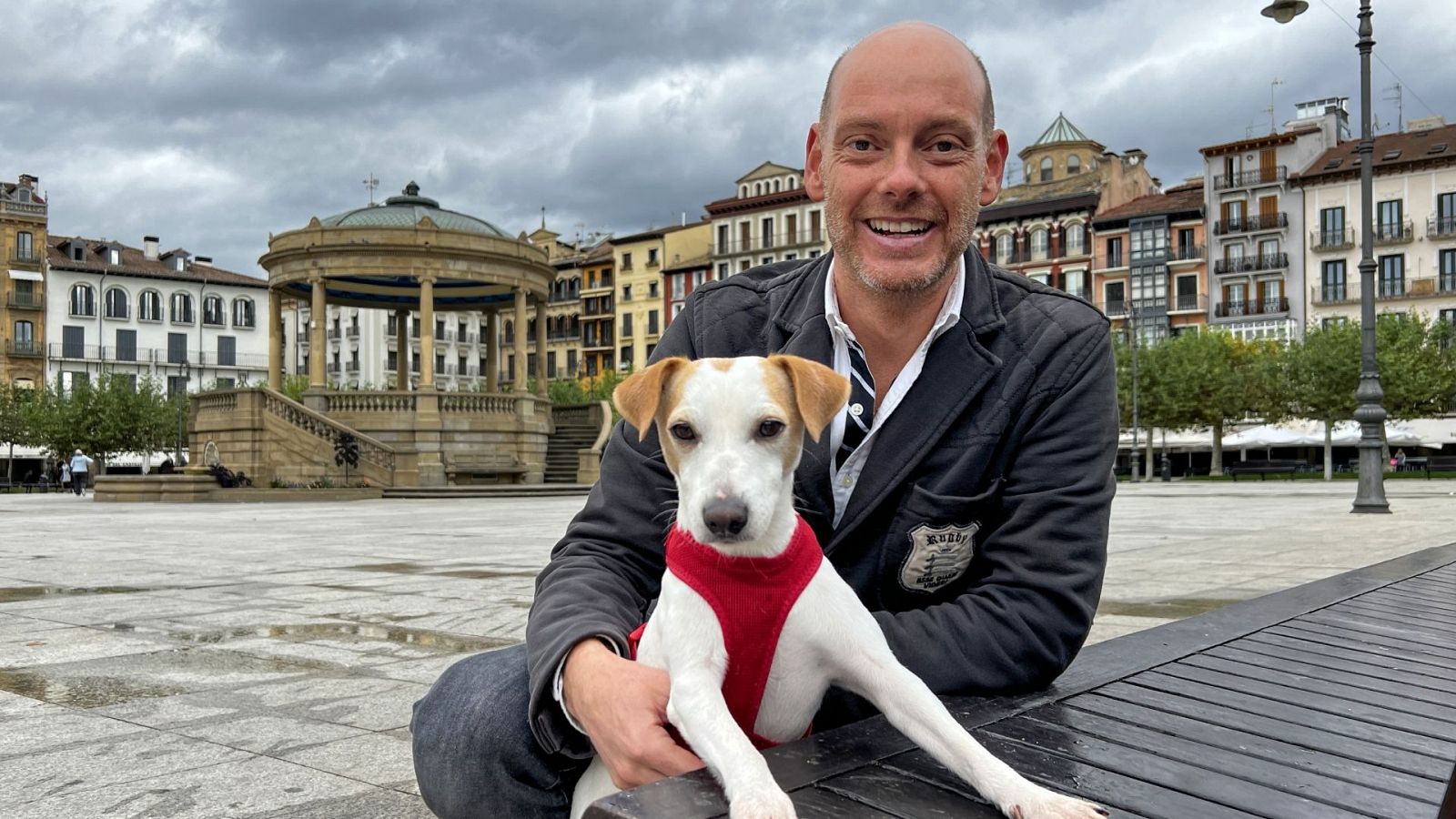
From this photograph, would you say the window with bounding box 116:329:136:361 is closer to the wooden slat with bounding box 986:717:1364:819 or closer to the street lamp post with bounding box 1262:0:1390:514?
the street lamp post with bounding box 1262:0:1390:514

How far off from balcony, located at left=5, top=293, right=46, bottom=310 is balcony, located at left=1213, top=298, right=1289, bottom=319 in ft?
247

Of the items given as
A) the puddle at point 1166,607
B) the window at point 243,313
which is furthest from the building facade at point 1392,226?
the window at point 243,313

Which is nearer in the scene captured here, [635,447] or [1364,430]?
[635,447]

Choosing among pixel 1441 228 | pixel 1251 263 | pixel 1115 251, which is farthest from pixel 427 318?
pixel 1441 228

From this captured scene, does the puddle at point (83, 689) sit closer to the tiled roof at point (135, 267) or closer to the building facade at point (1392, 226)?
the building facade at point (1392, 226)

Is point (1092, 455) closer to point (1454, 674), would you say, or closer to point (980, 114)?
point (980, 114)

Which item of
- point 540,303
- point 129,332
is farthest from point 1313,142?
point 129,332

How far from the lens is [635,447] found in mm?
2793

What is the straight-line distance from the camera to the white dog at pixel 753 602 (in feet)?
6.25

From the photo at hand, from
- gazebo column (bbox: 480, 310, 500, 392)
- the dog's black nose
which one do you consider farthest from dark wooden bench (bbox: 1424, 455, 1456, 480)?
the dog's black nose

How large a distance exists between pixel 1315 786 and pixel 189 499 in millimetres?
32597

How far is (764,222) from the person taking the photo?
81.8 metres

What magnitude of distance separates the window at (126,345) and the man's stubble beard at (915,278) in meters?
89.6

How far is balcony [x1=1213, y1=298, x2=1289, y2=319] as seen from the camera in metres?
64.8
